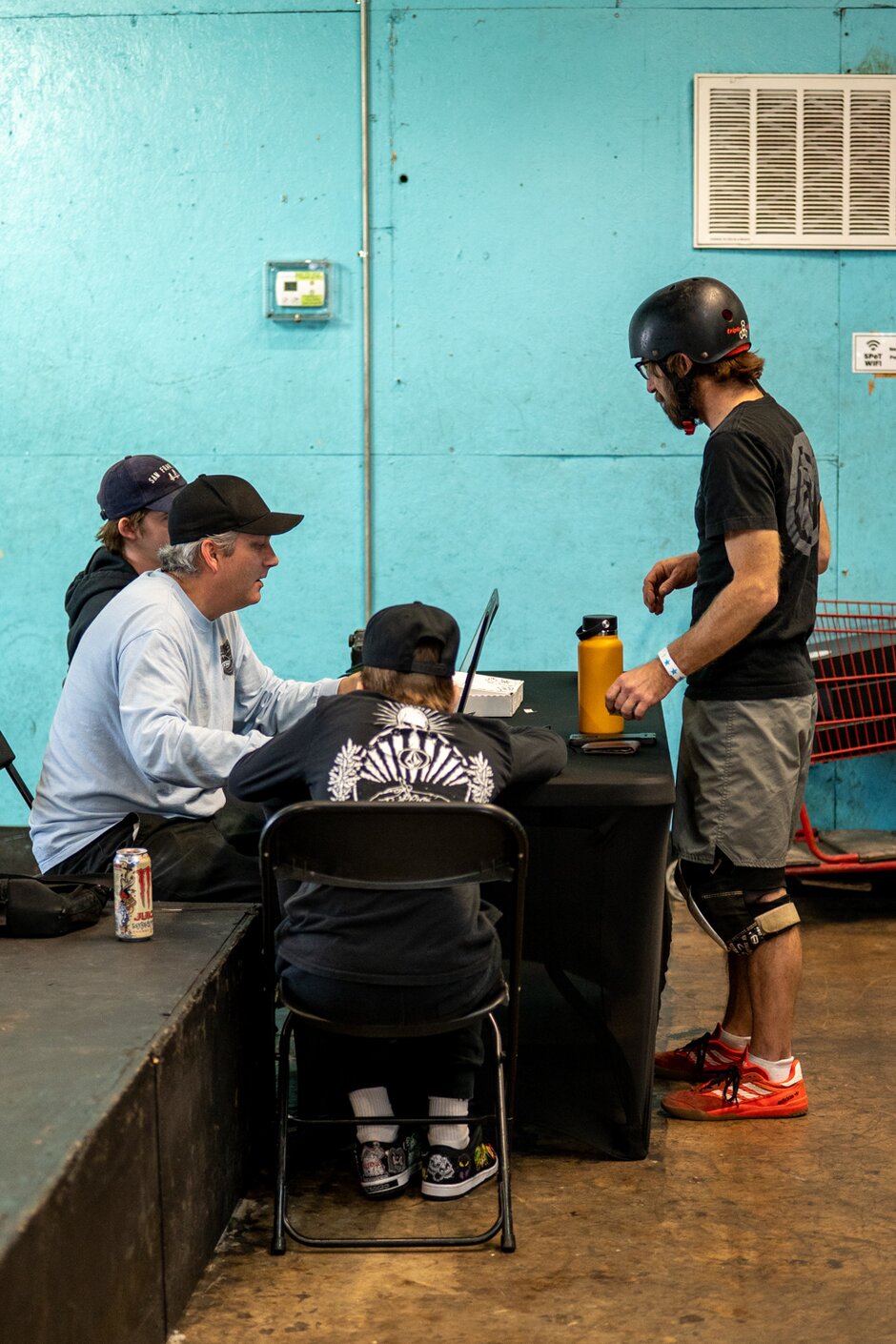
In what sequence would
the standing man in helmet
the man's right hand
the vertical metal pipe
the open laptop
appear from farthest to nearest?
the vertical metal pipe
the man's right hand
the standing man in helmet
the open laptop

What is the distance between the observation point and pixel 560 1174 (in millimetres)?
2564

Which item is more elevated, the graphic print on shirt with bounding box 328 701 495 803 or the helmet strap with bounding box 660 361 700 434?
the helmet strap with bounding box 660 361 700 434

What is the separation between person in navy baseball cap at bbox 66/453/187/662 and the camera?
3.41m

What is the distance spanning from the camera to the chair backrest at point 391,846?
210 centimetres

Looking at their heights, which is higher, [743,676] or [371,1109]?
[743,676]

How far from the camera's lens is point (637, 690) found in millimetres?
2600

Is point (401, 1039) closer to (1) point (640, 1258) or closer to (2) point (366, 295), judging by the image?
(1) point (640, 1258)

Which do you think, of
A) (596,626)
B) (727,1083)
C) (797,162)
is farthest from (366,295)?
(727,1083)

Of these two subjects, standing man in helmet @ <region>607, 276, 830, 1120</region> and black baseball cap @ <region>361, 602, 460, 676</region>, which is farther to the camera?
standing man in helmet @ <region>607, 276, 830, 1120</region>

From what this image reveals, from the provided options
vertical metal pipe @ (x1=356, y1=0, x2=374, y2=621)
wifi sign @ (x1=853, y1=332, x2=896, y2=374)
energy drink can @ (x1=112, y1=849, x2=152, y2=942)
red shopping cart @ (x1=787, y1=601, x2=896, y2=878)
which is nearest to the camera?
energy drink can @ (x1=112, y1=849, x2=152, y2=942)

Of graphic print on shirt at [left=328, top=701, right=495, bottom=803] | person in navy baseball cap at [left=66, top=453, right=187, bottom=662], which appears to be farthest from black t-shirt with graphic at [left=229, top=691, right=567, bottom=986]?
person in navy baseball cap at [left=66, top=453, right=187, bottom=662]

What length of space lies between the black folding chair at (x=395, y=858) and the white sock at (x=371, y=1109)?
0.16 meters

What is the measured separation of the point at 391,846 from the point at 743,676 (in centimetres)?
97

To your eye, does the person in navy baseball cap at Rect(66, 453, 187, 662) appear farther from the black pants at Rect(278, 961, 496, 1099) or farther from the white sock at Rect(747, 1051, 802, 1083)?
the white sock at Rect(747, 1051, 802, 1083)
